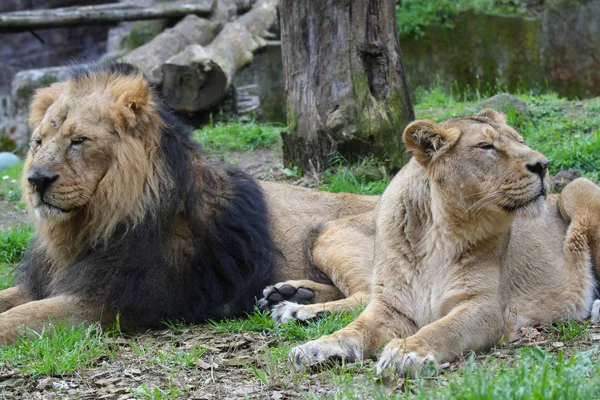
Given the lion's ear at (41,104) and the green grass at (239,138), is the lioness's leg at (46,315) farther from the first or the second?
the green grass at (239,138)

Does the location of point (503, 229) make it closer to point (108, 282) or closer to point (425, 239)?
point (425, 239)

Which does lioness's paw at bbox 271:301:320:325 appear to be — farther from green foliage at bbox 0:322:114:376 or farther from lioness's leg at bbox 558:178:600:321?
lioness's leg at bbox 558:178:600:321

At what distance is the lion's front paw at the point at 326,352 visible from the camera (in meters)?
3.96

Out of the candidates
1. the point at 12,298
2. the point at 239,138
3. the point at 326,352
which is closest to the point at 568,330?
the point at 326,352

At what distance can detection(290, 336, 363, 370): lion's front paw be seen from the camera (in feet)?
13.0

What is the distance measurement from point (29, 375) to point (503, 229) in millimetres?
2404

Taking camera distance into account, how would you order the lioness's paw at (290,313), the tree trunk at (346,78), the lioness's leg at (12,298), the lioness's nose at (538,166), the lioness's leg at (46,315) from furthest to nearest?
the tree trunk at (346,78) → the lioness's leg at (12,298) → the lioness's paw at (290,313) → the lioness's leg at (46,315) → the lioness's nose at (538,166)

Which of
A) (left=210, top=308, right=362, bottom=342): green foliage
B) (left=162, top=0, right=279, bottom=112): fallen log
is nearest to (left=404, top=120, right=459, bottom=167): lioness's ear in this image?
(left=210, top=308, right=362, bottom=342): green foliage

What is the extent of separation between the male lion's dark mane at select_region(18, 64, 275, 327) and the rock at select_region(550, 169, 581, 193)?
8.62 feet

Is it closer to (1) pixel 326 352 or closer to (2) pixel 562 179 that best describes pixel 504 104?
(2) pixel 562 179

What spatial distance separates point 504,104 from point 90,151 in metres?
4.89

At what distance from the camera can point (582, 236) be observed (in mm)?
5273

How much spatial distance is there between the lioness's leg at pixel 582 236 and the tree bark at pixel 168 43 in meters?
6.75

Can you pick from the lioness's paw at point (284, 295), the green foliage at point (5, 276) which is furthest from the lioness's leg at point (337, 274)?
the green foliage at point (5, 276)
